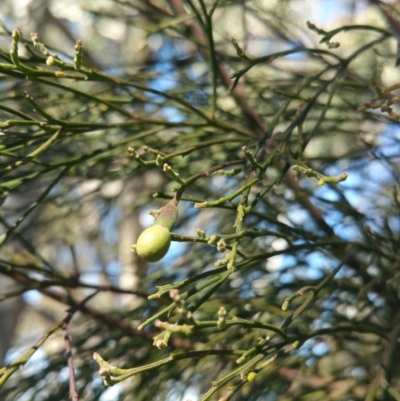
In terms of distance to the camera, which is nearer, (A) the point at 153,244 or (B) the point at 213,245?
(A) the point at 153,244

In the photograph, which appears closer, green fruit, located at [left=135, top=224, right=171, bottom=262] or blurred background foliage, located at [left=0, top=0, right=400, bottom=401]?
green fruit, located at [left=135, top=224, right=171, bottom=262]

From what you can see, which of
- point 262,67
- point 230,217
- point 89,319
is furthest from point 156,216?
point 262,67

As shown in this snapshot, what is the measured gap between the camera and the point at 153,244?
877 mm

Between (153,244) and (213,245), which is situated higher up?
(213,245)

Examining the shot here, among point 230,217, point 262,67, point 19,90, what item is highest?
point 262,67

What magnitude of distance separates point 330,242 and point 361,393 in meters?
0.61

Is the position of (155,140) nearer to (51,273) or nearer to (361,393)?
(51,273)

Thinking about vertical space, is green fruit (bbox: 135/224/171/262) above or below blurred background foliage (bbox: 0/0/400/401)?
below

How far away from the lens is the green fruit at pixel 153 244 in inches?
34.5

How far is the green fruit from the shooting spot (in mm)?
A: 875

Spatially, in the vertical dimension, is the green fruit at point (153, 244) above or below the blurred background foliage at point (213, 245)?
below

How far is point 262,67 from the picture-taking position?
2.81 m

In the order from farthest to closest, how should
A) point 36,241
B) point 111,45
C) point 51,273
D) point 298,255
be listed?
point 111,45 → point 36,241 → point 298,255 → point 51,273

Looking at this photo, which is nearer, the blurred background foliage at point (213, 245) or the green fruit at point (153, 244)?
the green fruit at point (153, 244)
